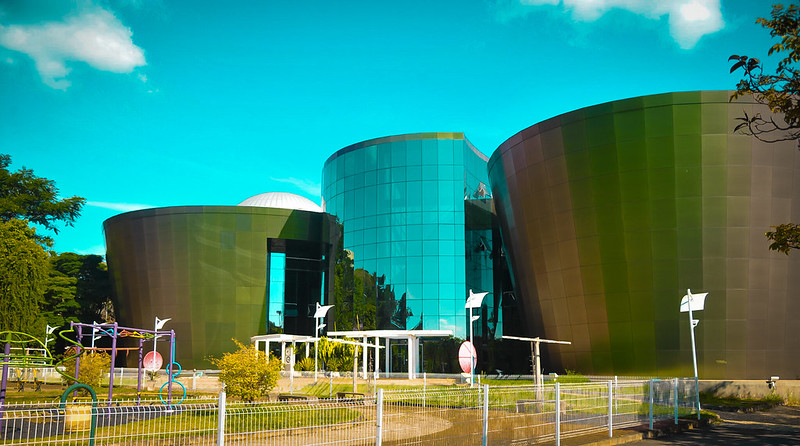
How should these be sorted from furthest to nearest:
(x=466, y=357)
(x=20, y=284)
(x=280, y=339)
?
(x=280, y=339) → (x=20, y=284) → (x=466, y=357)

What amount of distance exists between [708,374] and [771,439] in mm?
14401

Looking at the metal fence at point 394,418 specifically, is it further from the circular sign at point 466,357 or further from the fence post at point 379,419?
the circular sign at point 466,357

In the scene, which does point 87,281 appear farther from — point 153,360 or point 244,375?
point 244,375

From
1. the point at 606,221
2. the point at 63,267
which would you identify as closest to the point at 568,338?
the point at 606,221

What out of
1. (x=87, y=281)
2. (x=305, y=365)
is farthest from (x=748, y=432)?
(x=87, y=281)

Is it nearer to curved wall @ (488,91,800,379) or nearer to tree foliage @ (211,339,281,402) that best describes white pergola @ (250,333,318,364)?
curved wall @ (488,91,800,379)

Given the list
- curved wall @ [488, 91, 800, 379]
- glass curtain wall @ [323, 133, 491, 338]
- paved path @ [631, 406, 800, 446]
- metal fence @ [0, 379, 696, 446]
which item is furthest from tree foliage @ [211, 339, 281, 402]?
glass curtain wall @ [323, 133, 491, 338]

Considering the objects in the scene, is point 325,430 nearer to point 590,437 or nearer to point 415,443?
point 415,443

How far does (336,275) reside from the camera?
56.2m

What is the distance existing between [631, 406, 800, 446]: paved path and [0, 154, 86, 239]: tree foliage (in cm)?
6889

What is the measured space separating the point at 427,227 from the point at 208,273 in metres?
19.8

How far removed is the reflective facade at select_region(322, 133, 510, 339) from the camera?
4956 cm

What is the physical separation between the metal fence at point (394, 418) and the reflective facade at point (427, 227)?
3028 cm

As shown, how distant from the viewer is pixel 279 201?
7000 cm
